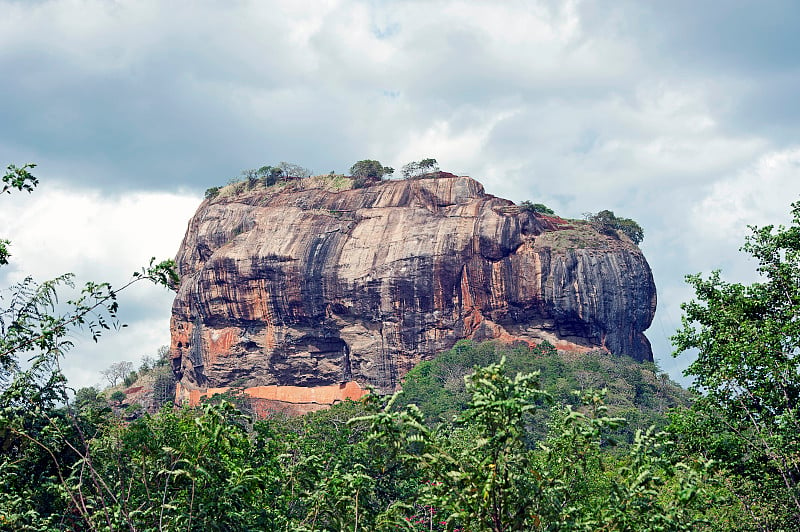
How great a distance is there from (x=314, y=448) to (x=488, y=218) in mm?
56839

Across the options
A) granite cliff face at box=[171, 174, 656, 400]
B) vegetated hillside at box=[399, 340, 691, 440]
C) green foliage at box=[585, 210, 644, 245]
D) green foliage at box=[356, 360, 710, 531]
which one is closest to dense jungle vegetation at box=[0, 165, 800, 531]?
green foliage at box=[356, 360, 710, 531]

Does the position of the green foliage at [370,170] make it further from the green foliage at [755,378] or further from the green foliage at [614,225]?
the green foliage at [755,378]

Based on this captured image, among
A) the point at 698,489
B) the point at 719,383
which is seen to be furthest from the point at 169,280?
the point at 719,383

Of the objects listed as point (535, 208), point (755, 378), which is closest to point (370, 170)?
point (535, 208)

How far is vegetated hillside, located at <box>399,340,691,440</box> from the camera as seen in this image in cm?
6706

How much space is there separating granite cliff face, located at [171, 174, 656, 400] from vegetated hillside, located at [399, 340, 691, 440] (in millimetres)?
2305

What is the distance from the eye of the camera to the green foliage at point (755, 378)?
15.9 meters

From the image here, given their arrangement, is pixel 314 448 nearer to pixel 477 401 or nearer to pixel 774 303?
pixel 774 303

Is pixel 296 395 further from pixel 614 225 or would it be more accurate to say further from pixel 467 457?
pixel 467 457

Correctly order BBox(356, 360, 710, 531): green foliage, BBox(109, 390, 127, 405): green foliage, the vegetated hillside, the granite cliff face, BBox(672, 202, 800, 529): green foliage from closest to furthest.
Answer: BBox(356, 360, 710, 531): green foliage, BBox(672, 202, 800, 529): green foliage, the vegetated hillside, the granite cliff face, BBox(109, 390, 127, 405): green foliage

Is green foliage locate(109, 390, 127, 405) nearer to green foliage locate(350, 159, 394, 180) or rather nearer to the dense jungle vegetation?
green foliage locate(350, 159, 394, 180)

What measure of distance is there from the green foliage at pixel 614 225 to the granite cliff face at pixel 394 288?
10.4 feet

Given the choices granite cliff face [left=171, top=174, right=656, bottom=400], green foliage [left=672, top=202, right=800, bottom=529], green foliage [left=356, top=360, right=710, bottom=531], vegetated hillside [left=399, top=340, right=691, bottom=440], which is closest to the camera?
green foliage [left=356, top=360, right=710, bottom=531]

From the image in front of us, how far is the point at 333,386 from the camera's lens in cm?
7781
